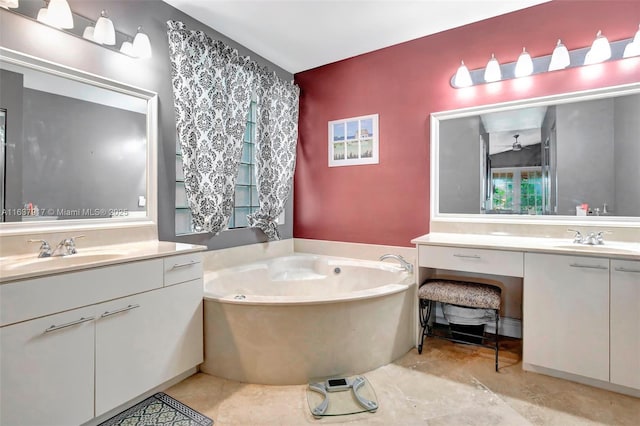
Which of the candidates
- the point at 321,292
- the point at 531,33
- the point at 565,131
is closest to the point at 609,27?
the point at 531,33

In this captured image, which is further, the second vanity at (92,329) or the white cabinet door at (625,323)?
the white cabinet door at (625,323)

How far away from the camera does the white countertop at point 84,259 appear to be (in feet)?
4.27

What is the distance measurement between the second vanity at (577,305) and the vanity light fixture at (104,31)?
2663 millimetres

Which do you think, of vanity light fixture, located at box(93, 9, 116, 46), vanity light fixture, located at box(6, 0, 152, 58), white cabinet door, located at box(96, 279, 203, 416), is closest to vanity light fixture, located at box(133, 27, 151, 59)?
vanity light fixture, located at box(6, 0, 152, 58)

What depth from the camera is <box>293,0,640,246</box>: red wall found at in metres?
2.26

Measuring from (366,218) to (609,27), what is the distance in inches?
89.7

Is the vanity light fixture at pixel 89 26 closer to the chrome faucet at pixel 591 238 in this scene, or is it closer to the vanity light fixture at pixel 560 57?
the vanity light fixture at pixel 560 57

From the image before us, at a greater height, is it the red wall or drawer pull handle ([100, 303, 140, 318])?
the red wall

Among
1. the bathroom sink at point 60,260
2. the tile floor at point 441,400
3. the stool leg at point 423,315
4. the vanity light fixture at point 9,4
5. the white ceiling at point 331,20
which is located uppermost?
the white ceiling at point 331,20

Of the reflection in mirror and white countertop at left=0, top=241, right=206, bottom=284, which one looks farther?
the reflection in mirror

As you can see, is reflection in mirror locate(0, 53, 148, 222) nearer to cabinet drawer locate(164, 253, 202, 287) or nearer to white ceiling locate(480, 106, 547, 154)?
cabinet drawer locate(164, 253, 202, 287)

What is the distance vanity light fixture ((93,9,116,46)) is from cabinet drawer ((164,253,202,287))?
1.38m

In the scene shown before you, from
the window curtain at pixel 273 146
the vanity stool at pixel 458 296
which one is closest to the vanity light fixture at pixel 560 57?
the vanity stool at pixel 458 296

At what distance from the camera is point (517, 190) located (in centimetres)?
249
